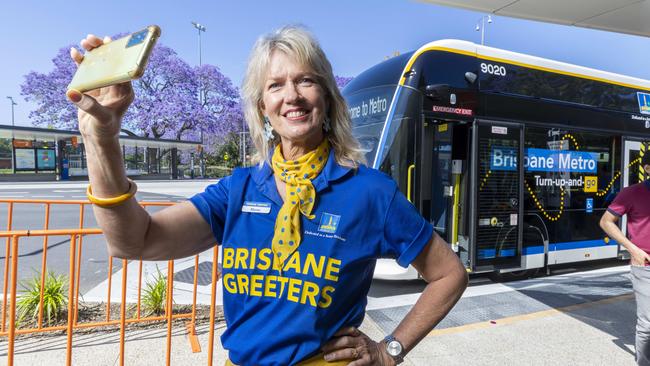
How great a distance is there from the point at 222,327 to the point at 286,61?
133 inches

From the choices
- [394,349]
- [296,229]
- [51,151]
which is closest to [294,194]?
[296,229]

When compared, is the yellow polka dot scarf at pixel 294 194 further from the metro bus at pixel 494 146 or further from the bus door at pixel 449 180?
the bus door at pixel 449 180

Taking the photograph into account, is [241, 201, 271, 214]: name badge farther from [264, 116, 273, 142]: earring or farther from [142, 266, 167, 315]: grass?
[142, 266, 167, 315]: grass

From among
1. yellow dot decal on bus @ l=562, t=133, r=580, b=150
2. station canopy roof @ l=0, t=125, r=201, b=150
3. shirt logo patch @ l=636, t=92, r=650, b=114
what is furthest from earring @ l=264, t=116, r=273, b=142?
station canopy roof @ l=0, t=125, r=201, b=150

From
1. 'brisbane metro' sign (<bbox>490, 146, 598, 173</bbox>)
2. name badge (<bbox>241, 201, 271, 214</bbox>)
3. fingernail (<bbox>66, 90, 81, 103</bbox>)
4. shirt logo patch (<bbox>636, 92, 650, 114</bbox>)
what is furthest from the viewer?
shirt logo patch (<bbox>636, 92, 650, 114</bbox>)

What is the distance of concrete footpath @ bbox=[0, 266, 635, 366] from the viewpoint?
11.3 feet

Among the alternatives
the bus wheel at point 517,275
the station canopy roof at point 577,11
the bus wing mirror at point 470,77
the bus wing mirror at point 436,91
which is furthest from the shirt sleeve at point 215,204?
the bus wheel at point 517,275

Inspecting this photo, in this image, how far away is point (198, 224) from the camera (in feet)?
4.74

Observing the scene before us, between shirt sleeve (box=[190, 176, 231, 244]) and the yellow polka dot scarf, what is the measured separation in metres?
0.20

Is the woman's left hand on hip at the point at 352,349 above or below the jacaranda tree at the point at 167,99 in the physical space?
below

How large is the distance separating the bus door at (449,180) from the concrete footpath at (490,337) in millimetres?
966

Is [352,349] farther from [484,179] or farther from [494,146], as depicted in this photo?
[494,146]

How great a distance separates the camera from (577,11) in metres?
4.14

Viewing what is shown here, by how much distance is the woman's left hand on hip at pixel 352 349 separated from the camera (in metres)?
1.28
